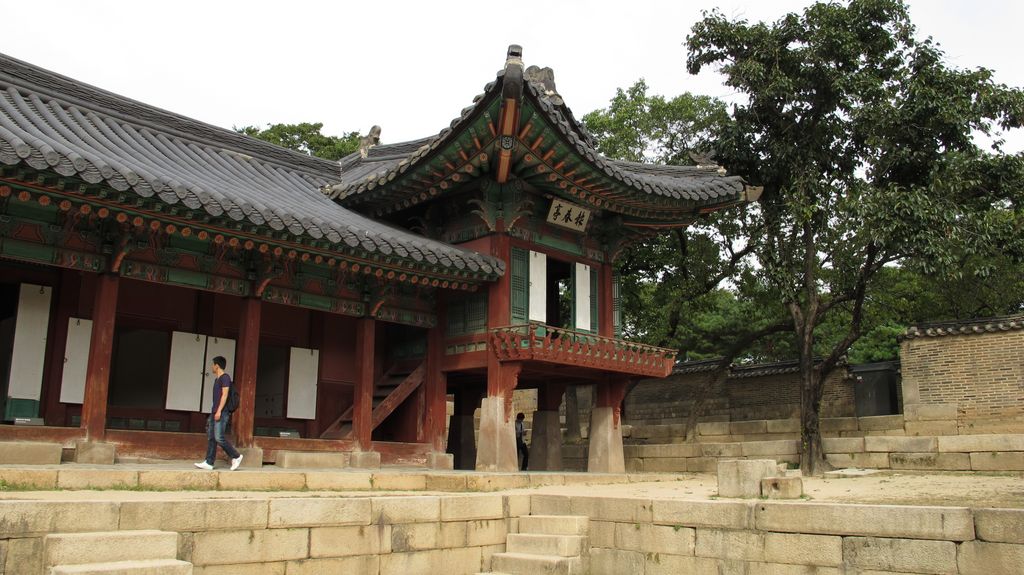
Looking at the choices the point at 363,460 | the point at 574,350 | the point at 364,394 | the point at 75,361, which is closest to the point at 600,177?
the point at 574,350

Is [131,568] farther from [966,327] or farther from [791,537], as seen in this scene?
[966,327]

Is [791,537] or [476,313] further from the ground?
[476,313]

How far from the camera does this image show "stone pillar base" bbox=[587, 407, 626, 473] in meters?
15.9

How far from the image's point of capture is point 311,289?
13.7 meters

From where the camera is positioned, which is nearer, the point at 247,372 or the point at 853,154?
the point at 247,372

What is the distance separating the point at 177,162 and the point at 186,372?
11.6 feet

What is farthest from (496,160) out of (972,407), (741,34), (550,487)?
(972,407)

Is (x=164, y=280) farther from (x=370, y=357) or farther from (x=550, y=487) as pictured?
(x=550, y=487)

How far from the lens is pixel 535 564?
29.3ft

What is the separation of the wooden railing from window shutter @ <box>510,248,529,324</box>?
0.50 m

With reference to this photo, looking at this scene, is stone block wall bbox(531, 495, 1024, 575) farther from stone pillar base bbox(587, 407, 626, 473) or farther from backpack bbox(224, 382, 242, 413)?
stone pillar base bbox(587, 407, 626, 473)

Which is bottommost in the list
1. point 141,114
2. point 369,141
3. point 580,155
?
point 580,155

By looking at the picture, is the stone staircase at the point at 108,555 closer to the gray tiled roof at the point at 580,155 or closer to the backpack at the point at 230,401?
the backpack at the point at 230,401

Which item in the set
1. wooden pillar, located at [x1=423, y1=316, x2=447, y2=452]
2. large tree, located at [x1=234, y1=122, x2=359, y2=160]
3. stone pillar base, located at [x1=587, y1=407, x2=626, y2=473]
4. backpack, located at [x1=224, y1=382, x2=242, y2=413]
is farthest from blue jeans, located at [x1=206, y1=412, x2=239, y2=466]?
large tree, located at [x1=234, y1=122, x2=359, y2=160]
